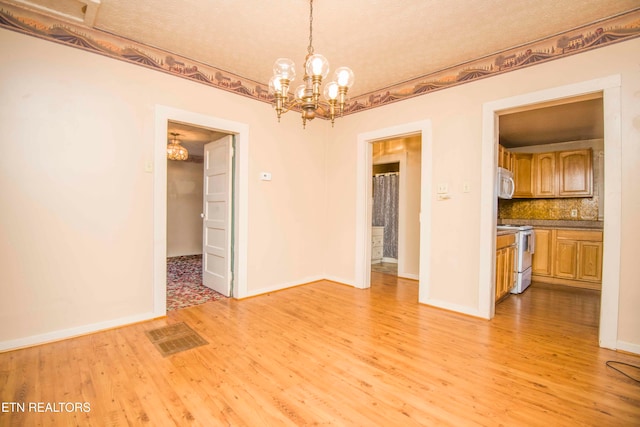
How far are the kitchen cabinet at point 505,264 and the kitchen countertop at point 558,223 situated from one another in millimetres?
1903

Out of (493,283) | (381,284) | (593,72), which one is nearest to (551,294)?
(493,283)

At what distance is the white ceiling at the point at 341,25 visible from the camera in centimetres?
229

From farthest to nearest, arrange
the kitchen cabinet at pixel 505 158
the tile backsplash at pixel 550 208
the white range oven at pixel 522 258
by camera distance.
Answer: the tile backsplash at pixel 550 208 → the kitchen cabinet at pixel 505 158 → the white range oven at pixel 522 258

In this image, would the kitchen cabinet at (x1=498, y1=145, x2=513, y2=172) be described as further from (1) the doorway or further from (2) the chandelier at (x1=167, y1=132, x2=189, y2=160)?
(2) the chandelier at (x1=167, y1=132, x2=189, y2=160)

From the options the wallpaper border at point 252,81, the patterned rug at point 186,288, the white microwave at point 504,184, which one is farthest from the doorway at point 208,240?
the white microwave at point 504,184

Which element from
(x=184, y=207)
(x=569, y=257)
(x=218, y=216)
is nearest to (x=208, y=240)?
(x=218, y=216)

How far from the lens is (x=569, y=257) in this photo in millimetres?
4691

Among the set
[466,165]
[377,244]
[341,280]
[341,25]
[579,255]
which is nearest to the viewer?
[341,25]

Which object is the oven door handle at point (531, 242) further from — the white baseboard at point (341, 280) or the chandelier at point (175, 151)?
the chandelier at point (175, 151)

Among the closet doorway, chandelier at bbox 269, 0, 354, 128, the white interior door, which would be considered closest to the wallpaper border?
the white interior door

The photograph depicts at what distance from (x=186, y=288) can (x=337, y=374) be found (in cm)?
299

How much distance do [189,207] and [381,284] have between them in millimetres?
5555

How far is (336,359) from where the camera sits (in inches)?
88.5

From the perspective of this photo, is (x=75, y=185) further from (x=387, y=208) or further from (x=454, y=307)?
(x=387, y=208)
